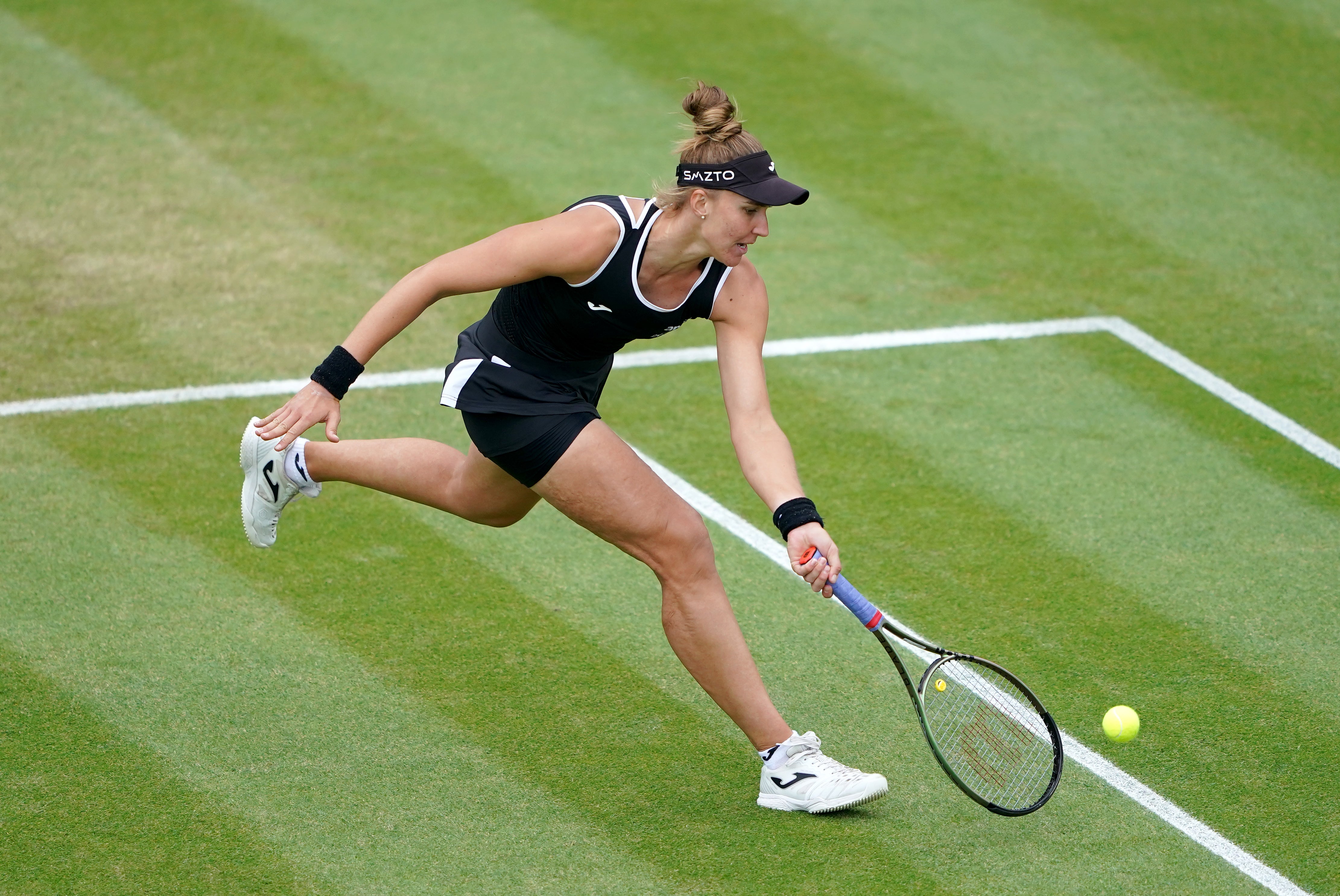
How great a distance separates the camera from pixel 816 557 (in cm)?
507

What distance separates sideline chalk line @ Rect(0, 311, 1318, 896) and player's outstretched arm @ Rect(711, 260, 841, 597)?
60.0 inches

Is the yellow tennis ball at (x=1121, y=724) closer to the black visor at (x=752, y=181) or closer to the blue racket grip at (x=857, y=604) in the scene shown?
the blue racket grip at (x=857, y=604)

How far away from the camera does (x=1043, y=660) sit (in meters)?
6.36

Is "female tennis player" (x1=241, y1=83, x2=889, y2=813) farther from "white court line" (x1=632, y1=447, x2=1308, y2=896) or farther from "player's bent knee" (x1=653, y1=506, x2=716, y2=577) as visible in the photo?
"white court line" (x1=632, y1=447, x2=1308, y2=896)

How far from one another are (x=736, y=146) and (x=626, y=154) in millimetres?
6094

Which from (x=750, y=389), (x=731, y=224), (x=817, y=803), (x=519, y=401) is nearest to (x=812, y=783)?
(x=817, y=803)

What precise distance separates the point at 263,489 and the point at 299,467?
211 millimetres

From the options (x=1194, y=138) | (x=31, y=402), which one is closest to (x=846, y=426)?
(x=31, y=402)

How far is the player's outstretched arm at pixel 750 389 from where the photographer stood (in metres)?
5.42

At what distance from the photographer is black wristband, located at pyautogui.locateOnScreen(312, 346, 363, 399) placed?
534cm

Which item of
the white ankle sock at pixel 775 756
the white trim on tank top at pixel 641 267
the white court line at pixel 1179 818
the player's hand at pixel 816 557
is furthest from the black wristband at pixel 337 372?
the white court line at pixel 1179 818

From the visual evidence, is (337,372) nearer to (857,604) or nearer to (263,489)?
(263,489)

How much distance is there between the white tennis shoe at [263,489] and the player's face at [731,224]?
83.6 inches

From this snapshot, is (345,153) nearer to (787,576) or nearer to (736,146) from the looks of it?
(787,576)
